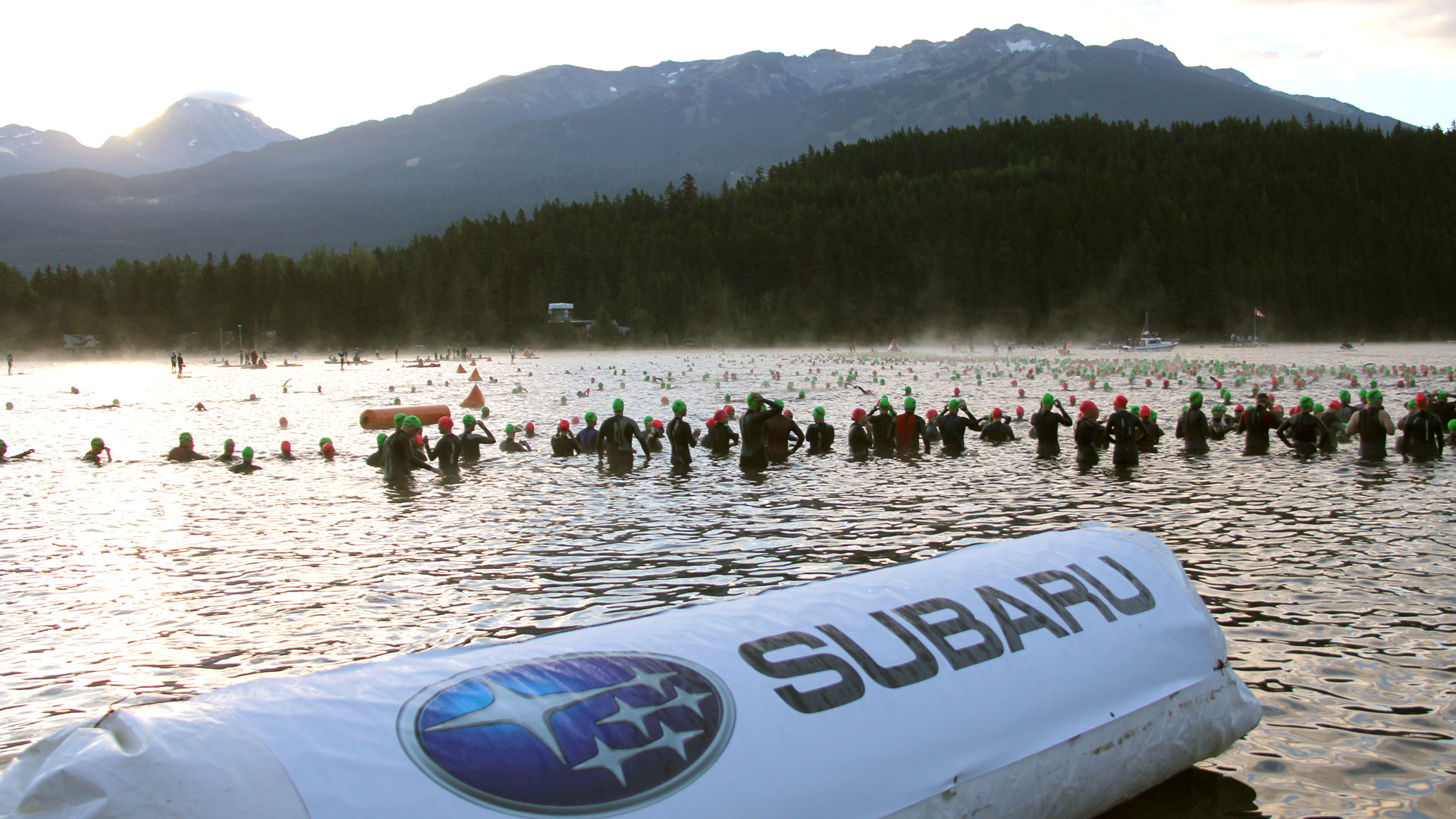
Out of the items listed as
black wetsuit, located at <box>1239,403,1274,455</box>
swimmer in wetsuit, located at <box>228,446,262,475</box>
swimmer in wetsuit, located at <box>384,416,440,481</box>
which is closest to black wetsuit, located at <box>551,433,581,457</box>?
swimmer in wetsuit, located at <box>384,416,440,481</box>

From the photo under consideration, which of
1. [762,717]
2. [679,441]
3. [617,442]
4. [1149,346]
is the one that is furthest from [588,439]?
[1149,346]

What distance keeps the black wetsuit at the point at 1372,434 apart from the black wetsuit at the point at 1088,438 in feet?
14.4

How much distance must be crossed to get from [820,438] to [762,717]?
17339 mm

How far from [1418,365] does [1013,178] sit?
303ft

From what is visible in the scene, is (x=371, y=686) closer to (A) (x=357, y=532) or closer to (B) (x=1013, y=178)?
(A) (x=357, y=532)

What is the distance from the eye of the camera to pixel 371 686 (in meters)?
3.85

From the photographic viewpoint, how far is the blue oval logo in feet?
11.5

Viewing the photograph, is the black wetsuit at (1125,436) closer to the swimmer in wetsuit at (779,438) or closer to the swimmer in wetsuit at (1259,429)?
the swimmer in wetsuit at (1259,429)

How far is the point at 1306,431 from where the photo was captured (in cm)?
1931

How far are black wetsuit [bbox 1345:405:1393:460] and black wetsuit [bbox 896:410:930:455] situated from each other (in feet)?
25.4

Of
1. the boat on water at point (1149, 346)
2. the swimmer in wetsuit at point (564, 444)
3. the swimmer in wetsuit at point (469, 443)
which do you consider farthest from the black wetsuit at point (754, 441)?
the boat on water at point (1149, 346)

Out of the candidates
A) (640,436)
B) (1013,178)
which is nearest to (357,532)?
(640,436)

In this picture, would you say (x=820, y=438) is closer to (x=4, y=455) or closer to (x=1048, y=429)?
(x=1048, y=429)

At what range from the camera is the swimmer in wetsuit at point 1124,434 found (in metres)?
18.4
